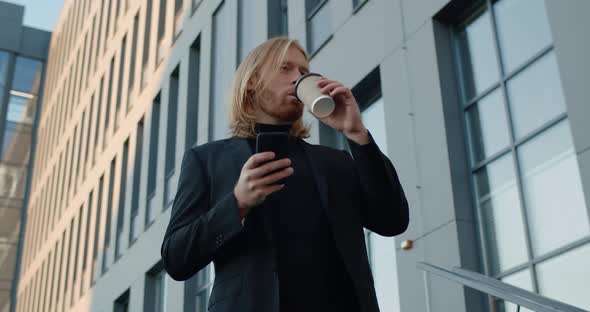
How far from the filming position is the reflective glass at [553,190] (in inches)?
282

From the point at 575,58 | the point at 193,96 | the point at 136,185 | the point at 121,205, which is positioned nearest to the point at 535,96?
the point at 575,58

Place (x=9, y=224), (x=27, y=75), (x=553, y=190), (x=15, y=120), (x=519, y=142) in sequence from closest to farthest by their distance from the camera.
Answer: (x=553, y=190)
(x=519, y=142)
(x=9, y=224)
(x=15, y=120)
(x=27, y=75)

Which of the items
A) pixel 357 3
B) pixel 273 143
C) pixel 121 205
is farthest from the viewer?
pixel 121 205

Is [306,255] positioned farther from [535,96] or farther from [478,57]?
[478,57]

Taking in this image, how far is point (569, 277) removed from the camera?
23.2 feet

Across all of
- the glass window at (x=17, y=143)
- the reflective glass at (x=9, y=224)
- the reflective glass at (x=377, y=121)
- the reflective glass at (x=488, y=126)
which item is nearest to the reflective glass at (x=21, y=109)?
the glass window at (x=17, y=143)

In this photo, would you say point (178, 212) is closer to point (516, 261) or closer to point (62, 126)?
point (516, 261)

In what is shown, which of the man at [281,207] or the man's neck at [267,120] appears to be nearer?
the man at [281,207]

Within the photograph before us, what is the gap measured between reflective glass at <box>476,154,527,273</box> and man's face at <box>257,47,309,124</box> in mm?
5596

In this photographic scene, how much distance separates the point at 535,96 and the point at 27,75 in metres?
34.5

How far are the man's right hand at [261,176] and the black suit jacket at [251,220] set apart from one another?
85 millimetres

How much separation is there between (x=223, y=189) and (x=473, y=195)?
6313mm

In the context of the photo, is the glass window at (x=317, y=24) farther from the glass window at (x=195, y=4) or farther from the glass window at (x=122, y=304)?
the glass window at (x=122, y=304)

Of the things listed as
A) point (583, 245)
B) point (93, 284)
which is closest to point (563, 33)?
point (583, 245)
